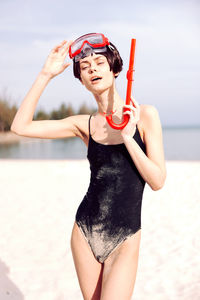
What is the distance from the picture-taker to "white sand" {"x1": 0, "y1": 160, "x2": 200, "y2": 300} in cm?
479

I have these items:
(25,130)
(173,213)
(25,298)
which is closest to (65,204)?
(173,213)

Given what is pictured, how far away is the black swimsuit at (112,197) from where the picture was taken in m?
2.09

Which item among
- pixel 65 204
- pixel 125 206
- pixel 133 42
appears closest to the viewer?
pixel 133 42

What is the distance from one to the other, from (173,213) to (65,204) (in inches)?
112

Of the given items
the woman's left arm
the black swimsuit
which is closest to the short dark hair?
the woman's left arm

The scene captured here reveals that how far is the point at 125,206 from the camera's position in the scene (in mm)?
2119

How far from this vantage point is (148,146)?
6.72ft

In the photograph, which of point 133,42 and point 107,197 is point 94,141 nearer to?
point 107,197

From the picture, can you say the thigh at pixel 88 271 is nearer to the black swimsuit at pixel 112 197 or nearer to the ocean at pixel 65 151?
the black swimsuit at pixel 112 197

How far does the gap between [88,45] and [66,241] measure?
5144 millimetres

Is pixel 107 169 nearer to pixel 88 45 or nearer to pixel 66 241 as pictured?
pixel 88 45

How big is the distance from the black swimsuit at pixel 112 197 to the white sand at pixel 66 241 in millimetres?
2755

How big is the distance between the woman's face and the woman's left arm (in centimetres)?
27

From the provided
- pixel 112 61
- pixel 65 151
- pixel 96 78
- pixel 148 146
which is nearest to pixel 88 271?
pixel 148 146
